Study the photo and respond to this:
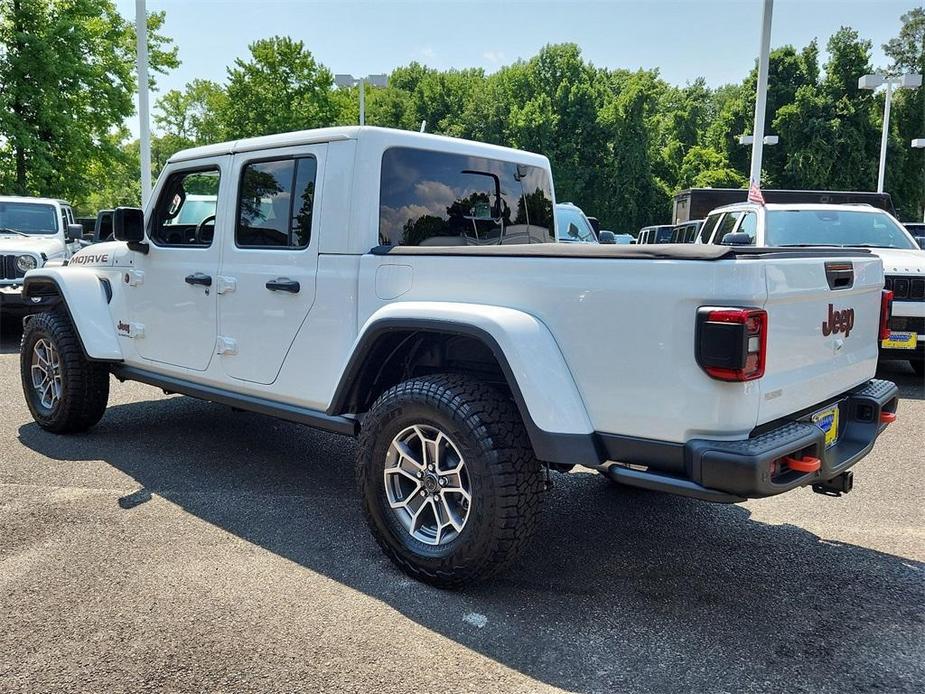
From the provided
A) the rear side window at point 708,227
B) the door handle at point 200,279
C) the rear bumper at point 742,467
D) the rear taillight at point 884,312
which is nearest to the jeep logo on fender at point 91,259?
the door handle at point 200,279

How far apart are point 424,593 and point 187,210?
2.94 meters

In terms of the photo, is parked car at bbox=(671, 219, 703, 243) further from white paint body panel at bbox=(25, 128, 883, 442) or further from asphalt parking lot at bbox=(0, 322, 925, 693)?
white paint body panel at bbox=(25, 128, 883, 442)

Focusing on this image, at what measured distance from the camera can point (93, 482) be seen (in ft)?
15.0

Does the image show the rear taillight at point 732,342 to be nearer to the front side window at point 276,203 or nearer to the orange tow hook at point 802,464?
the orange tow hook at point 802,464

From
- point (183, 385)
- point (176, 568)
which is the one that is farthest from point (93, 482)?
point (176, 568)

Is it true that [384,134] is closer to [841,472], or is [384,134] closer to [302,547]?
[302,547]

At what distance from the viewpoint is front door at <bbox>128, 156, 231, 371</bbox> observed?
440 cm

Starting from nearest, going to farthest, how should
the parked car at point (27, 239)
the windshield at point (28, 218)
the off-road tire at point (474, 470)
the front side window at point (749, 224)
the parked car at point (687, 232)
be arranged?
1. the off-road tire at point (474, 470)
2. the front side window at point (749, 224)
3. the parked car at point (27, 239)
4. the windshield at point (28, 218)
5. the parked car at point (687, 232)

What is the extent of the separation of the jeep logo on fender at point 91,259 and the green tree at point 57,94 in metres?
18.1

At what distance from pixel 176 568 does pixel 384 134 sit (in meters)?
2.30

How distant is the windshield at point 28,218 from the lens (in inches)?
452

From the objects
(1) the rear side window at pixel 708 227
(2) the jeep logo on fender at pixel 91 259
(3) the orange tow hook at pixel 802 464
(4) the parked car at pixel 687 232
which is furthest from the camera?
(4) the parked car at pixel 687 232

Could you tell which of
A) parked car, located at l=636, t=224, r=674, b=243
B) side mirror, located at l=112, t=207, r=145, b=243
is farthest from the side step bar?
parked car, located at l=636, t=224, r=674, b=243

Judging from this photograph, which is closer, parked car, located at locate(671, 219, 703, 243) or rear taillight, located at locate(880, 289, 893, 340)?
rear taillight, located at locate(880, 289, 893, 340)
